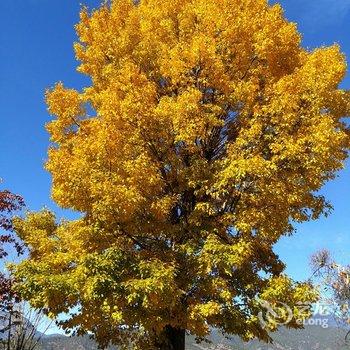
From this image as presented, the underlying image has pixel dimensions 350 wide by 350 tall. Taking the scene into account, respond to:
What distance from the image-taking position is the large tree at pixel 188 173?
13.9 metres

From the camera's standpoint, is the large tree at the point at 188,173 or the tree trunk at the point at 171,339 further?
the tree trunk at the point at 171,339

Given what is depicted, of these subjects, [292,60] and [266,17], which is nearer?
[266,17]

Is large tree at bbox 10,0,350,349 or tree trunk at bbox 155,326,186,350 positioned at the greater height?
large tree at bbox 10,0,350,349

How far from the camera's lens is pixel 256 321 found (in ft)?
47.8

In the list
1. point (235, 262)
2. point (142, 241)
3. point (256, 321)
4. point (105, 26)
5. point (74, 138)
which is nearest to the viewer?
point (235, 262)

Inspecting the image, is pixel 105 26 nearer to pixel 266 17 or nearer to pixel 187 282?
pixel 266 17

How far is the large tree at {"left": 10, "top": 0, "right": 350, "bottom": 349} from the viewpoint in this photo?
1386 cm

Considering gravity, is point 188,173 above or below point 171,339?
above

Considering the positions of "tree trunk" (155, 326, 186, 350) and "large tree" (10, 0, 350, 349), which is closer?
"large tree" (10, 0, 350, 349)

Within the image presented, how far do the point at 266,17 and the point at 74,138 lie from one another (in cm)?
754

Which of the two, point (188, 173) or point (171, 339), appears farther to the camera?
point (171, 339)

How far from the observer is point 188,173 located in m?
15.8

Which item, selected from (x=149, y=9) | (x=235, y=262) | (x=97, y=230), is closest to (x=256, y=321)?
(x=235, y=262)

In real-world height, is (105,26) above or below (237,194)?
above
